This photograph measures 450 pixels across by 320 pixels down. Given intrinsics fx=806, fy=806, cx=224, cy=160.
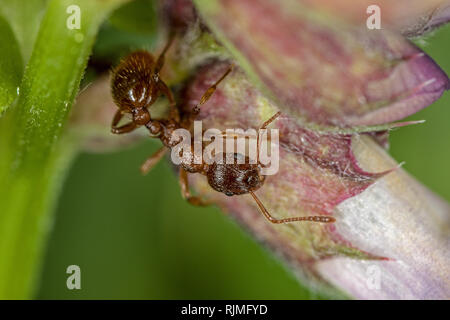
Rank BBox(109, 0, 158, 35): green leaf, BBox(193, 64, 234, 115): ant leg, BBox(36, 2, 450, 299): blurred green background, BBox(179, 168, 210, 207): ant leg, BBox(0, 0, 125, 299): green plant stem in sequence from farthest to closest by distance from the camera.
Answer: BBox(36, 2, 450, 299): blurred green background
BBox(179, 168, 210, 207): ant leg
BBox(109, 0, 158, 35): green leaf
BBox(193, 64, 234, 115): ant leg
BBox(0, 0, 125, 299): green plant stem

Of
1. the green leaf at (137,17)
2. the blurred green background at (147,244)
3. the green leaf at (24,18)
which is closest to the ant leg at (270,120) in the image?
the green leaf at (137,17)

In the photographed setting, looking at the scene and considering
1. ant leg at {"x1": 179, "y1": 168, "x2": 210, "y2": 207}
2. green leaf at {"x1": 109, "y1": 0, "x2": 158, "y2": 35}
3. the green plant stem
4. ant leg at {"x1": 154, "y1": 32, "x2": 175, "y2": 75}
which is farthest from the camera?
ant leg at {"x1": 179, "y1": 168, "x2": 210, "y2": 207}

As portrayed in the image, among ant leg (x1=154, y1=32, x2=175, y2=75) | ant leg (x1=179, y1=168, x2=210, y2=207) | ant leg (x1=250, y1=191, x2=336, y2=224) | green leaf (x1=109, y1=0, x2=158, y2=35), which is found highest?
green leaf (x1=109, y1=0, x2=158, y2=35)

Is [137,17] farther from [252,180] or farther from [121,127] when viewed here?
[252,180]

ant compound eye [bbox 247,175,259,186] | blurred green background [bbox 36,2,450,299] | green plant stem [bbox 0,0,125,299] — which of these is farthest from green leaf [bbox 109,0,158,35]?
blurred green background [bbox 36,2,450,299]

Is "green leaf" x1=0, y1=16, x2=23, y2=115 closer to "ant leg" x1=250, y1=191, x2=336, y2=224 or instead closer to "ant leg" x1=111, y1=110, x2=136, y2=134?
"ant leg" x1=111, y1=110, x2=136, y2=134

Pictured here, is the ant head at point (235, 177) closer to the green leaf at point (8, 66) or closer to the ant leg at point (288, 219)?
the ant leg at point (288, 219)

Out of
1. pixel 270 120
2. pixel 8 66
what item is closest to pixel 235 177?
pixel 270 120
